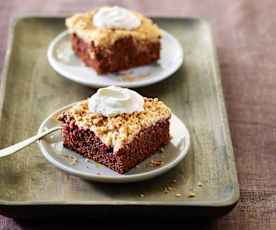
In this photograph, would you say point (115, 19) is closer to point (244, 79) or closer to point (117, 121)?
point (244, 79)

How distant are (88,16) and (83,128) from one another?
2.54ft

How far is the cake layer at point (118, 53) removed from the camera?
2.64m

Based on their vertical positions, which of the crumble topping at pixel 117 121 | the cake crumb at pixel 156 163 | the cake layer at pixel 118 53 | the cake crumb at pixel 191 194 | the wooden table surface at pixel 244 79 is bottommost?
the wooden table surface at pixel 244 79

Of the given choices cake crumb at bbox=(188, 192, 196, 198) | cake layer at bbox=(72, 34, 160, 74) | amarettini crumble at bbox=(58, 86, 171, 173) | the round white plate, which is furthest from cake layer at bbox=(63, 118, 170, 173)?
cake layer at bbox=(72, 34, 160, 74)

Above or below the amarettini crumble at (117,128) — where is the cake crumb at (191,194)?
below

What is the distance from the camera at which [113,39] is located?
2625 mm

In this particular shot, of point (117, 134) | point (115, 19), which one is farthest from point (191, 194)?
point (115, 19)

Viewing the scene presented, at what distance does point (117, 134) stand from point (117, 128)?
0.02 m

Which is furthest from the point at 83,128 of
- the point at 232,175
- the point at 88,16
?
the point at 88,16

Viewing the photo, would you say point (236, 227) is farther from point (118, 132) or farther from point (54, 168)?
point (54, 168)

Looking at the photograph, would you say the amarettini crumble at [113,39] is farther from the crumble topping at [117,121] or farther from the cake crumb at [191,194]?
the cake crumb at [191,194]

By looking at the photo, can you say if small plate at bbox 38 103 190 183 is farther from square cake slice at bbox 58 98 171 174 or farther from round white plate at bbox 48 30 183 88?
round white plate at bbox 48 30 183 88

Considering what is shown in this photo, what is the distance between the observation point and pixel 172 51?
2.80 meters

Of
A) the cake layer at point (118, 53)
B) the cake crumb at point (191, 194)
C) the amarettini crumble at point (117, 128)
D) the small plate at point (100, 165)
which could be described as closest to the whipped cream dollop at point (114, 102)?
the amarettini crumble at point (117, 128)
